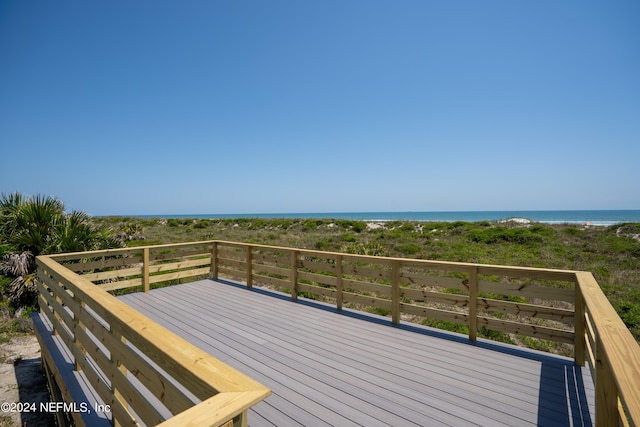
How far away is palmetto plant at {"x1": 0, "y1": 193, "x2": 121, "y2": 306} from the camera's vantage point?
20.0 feet

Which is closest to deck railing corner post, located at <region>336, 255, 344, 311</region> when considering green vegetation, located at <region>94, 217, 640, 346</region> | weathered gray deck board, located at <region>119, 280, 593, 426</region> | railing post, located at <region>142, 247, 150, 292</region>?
weathered gray deck board, located at <region>119, 280, 593, 426</region>

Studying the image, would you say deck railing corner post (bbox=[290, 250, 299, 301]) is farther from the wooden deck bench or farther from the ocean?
the ocean

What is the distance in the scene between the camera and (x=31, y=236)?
6.32 m

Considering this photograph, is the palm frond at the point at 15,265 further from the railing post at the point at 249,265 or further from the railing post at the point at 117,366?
the railing post at the point at 117,366

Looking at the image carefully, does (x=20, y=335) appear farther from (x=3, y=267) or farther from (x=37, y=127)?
(x=37, y=127)

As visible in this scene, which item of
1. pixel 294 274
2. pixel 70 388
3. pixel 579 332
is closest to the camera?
pixel 70 388

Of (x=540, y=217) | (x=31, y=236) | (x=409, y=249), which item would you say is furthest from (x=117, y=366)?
(x=540, y=217)

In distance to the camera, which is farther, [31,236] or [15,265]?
[31,236]

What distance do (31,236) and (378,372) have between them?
794 centimetres

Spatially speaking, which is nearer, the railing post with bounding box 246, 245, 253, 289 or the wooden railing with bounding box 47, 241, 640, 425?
the wooden railing with bounding box 47, 241, 640, 425

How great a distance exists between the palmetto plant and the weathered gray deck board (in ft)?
11.2

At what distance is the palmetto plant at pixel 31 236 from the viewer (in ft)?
20.0

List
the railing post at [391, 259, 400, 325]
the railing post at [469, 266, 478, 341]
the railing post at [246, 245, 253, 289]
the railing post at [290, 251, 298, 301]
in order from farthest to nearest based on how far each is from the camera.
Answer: the railing post at [246, 245, 253, 289] < the railing post at [290, 251, 298, 301] < the railing post at [391, 259, 400, 325] < the railing post at [469, 266, 478, 341]

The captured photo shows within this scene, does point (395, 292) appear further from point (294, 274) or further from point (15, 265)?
point (15, 265)
